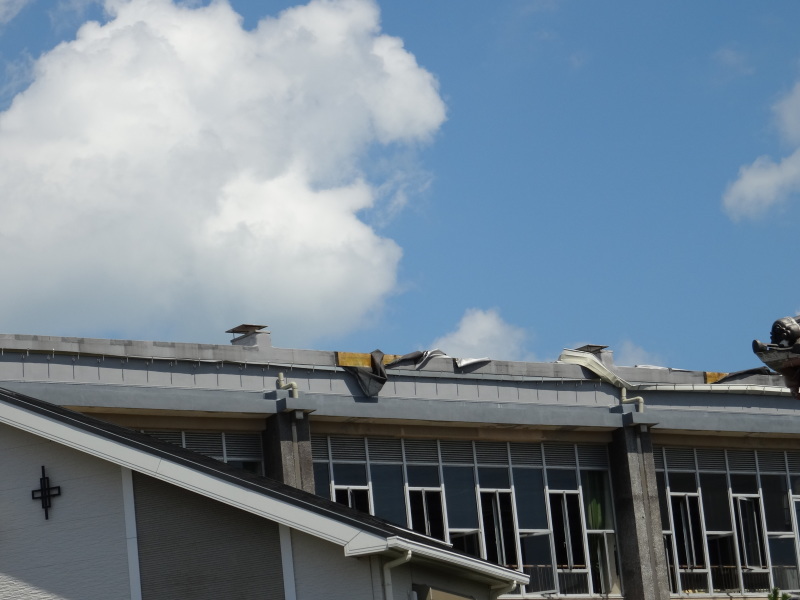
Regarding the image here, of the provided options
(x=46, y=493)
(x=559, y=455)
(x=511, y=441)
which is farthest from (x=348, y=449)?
(x=46, y=493)

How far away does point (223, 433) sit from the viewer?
28875 millimetres

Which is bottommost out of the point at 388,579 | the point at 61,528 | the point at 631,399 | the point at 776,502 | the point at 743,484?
the point at 388,579

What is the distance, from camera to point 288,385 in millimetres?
29094

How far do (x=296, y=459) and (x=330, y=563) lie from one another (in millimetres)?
12666

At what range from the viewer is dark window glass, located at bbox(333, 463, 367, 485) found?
30044mm

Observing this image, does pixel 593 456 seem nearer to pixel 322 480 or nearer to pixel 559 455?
pixel 559 455

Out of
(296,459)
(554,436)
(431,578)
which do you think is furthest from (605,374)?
(431,578)

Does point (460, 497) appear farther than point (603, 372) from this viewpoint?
No

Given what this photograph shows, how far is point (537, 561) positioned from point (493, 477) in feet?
7.28

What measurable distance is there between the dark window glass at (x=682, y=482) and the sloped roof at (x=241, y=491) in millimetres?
18864

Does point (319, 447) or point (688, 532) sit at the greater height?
point (319, 447)

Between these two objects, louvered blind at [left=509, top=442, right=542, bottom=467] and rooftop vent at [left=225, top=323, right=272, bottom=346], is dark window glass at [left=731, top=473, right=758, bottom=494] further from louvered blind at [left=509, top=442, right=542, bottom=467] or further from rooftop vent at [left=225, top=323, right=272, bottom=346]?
rooftop vent at [left=225, top=323, right=272, bottom=346]

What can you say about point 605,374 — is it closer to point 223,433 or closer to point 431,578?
point 223,433

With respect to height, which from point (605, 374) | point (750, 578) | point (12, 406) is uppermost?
point (605, 374)
